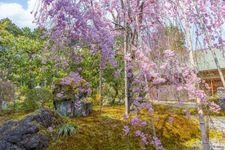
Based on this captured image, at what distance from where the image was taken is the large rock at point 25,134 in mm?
7098

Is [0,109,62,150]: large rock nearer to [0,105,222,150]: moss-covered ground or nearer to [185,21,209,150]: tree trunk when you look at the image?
[0,105,222,150]: moss-covered ground

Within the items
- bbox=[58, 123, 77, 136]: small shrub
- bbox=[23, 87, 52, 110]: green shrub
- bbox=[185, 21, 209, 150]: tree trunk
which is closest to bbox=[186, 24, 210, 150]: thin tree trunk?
bbox=[185, 21, 209, 150]: tree trunk

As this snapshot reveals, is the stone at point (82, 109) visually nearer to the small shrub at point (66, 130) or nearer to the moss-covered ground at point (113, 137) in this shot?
the moss-covered ground at point (113, 137)

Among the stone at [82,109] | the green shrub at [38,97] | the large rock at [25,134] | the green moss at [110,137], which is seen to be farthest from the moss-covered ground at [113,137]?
the green shrub at [38,97]

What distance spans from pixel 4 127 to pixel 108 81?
36.7 feet

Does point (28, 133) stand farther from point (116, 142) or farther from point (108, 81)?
point (108, 81)

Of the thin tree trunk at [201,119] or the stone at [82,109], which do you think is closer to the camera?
the thin tree trunk at [201,119]

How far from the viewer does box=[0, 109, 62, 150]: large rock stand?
279 inches

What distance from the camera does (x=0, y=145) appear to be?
707 cm

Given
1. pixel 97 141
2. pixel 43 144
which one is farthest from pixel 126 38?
pixel 43 144

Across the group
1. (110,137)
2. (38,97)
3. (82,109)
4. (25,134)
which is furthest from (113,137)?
(38,97)

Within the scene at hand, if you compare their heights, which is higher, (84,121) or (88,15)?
(88,15)

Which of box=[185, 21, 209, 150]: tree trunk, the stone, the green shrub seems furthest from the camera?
the green shrub

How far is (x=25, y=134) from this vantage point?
723 cm
